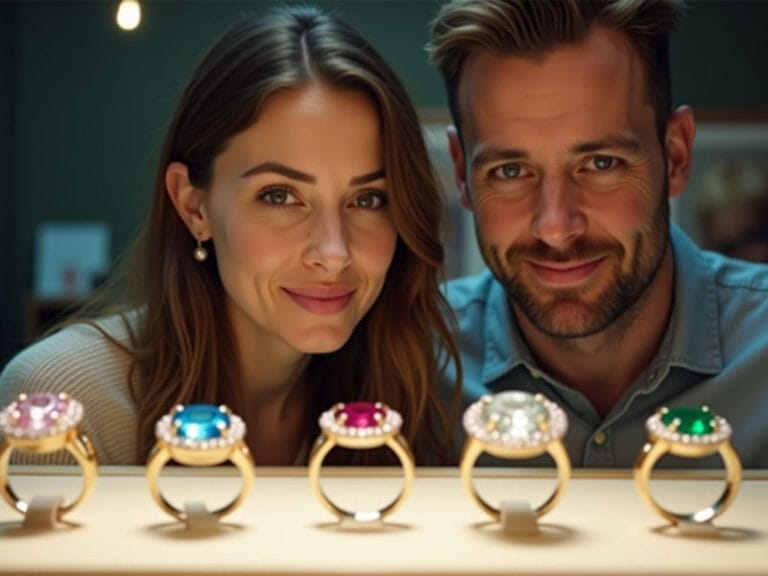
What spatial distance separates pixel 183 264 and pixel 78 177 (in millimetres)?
483

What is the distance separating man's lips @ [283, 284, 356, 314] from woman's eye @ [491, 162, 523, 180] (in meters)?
0.27

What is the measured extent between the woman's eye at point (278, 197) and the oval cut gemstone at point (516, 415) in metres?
0.58

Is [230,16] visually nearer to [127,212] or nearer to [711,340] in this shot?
[127,212]

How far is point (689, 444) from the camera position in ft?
2.76

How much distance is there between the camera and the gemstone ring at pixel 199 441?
0.84 m

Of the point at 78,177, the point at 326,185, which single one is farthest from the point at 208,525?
the point at 78,177

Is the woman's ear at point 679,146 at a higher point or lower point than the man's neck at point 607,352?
higher

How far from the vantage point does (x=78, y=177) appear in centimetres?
189

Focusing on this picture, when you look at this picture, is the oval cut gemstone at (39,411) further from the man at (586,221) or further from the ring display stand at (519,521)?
the man at (586,221)

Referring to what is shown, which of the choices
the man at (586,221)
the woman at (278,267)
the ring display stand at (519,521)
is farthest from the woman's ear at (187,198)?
the ring display stand at (519,521)

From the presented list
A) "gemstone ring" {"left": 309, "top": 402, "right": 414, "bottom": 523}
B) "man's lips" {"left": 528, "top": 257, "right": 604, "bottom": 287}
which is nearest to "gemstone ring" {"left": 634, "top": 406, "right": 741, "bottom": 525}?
"gemstone ring" {"left": 309, "top": 402, "right": 414, "bottom": 523}

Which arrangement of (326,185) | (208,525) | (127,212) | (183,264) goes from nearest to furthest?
(208,525)
(326,185)
(183,264)
(127,212)

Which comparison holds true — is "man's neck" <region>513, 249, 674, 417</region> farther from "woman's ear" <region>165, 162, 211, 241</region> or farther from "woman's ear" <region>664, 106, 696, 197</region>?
"woman's ear" <region>165, 162, 211, 241</region>

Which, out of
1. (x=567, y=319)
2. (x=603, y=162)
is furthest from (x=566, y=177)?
(x=567, y=319)
